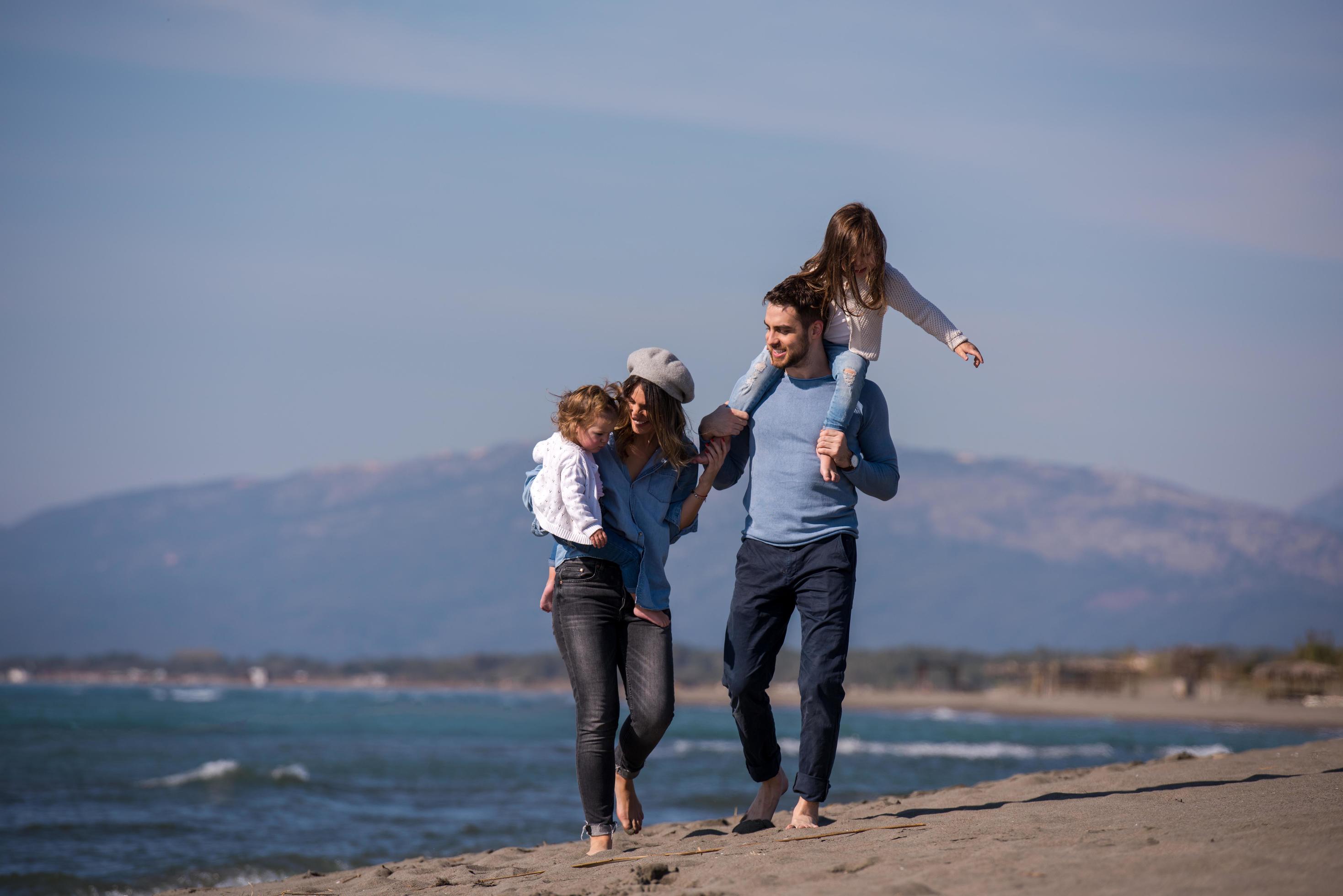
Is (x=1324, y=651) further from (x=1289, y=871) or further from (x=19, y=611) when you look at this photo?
(x=19, y=611)

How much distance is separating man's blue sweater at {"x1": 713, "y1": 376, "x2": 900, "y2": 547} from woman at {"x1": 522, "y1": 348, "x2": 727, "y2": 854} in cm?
19

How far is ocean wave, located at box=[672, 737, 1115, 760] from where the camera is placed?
20.1 m

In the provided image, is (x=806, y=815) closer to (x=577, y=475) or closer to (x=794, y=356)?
(x=577, y=475)

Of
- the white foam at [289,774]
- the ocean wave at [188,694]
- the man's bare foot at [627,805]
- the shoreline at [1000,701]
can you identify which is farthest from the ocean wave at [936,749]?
the ocean wave at [188,694]

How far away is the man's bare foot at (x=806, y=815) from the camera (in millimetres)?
4285

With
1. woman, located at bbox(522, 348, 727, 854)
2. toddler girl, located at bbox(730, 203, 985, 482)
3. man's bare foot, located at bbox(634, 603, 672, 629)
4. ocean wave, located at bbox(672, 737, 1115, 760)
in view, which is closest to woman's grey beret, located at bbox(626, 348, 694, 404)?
woman, located at bbox(522, 348, 727, 854)

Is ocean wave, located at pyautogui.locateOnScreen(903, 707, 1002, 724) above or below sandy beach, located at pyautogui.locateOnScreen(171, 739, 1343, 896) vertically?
below

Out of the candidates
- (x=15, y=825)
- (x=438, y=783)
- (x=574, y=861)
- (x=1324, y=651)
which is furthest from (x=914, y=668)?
(x=574, y=861)

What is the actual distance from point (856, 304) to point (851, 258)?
6.8 inches

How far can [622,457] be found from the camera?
4.46 meters

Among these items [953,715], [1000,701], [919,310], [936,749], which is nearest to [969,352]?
[919,310]

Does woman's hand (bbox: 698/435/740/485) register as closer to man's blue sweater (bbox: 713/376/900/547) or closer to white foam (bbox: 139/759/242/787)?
man's blue sweater (bbox: 713/376/900/547)

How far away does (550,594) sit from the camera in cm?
449

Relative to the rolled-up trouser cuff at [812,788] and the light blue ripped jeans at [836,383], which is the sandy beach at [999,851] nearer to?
the rolled-up trouser cuff at [812,788]
